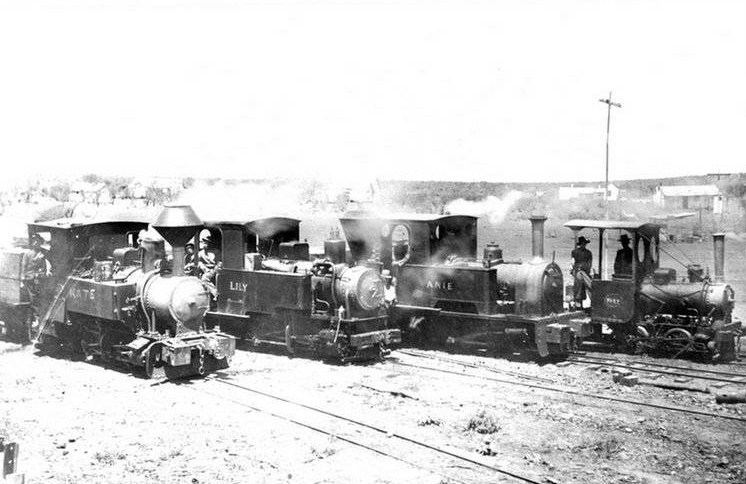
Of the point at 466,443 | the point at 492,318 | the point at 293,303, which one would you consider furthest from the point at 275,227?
the point at 466,443

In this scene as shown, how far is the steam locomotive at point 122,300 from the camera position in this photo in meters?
12.6

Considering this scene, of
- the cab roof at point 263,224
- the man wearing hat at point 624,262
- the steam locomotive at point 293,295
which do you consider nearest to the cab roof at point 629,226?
the man wearing hat at point 624,262

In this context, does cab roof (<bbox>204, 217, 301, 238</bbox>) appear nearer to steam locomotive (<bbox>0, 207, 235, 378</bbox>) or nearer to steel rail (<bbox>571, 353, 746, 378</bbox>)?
steam locomotive (<bbox>0, 207, 235, 378</bbox>)

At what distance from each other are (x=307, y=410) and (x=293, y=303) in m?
4.41

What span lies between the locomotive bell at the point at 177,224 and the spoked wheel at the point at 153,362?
1794 millimetres

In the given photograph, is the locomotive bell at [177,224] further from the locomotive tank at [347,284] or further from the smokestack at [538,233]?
the smokestack at [538,233]

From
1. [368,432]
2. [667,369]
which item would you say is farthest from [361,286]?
[667,369]

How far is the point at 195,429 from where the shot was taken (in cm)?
977

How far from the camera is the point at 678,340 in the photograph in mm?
15016

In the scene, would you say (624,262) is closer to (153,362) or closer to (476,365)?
(476,365)

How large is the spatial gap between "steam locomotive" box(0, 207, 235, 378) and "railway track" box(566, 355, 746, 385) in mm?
7375

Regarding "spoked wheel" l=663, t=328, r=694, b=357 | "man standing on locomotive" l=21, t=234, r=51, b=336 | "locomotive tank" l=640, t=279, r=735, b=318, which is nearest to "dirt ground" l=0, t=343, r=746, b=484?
"man standing on locomotive" l=21, t=234, r=51, b=336

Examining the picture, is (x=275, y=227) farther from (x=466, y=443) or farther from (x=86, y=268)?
(x=466, y=443)

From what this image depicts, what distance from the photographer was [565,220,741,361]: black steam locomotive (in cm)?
1476
